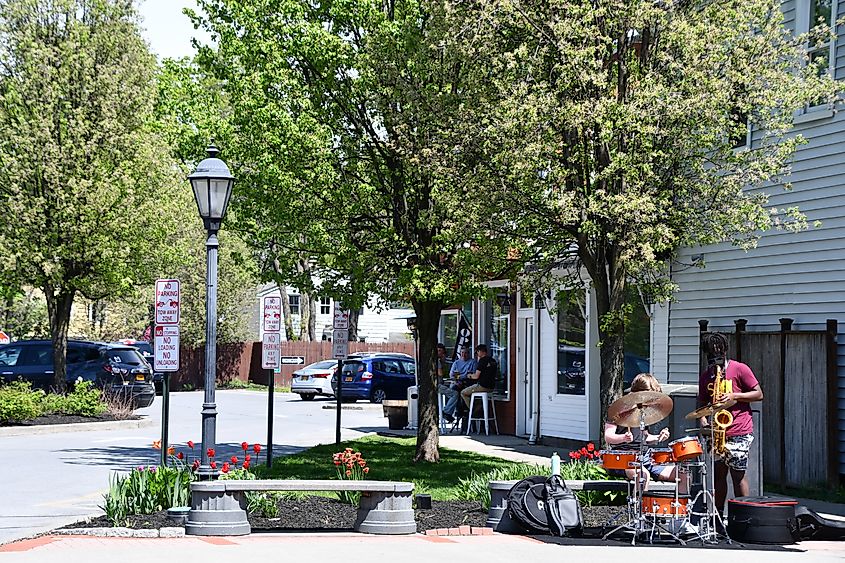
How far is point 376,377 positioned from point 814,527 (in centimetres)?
3055

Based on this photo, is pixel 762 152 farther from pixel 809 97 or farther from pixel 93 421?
pixel 93 421

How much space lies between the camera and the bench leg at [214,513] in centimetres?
1156

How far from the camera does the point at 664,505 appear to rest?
11016 mm

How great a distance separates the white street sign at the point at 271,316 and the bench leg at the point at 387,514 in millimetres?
7120

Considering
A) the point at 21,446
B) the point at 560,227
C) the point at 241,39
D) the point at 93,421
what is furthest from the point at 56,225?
the point at 560,227

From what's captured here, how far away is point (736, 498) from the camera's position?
11414 mm

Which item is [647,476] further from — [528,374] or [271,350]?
[528,374]

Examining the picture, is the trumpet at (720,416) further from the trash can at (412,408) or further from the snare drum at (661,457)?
the trash can at (412,408)

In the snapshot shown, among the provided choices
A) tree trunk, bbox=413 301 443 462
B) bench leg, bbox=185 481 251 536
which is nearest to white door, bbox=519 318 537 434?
tree trunk, bbox=413 301 443 462

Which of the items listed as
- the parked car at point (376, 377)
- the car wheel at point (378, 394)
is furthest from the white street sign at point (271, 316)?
the car wheel at point (378, 394)

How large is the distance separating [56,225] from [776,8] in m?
17.9

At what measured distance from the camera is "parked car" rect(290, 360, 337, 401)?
4297 centimetres

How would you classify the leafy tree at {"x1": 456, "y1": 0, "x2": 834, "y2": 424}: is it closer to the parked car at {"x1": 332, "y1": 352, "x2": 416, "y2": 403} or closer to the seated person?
the seated person

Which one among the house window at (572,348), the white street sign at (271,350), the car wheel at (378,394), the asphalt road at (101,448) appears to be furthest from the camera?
the car wheel at (378,394)
